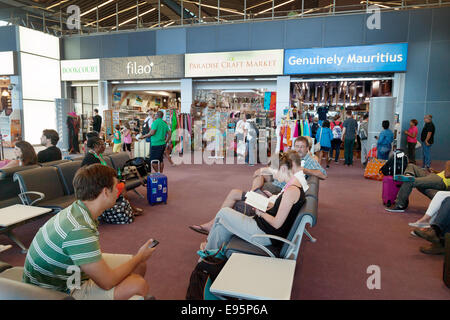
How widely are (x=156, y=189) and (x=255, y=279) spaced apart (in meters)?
3.73

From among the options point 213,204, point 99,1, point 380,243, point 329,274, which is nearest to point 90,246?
point 329,274

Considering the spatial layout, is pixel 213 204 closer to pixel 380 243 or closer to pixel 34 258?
pixel 380 243

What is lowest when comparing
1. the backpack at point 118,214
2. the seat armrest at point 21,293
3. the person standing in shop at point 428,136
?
the backpack at point 118,214

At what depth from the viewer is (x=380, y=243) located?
388cm

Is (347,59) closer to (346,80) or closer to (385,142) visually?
(346,80)

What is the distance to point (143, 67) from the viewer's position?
13.6 m

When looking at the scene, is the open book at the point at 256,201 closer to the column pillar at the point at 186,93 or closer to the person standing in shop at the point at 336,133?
the person standing in shop at the point at 336,133

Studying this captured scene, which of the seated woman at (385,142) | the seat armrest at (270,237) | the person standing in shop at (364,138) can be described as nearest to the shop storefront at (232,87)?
the person standing in shop at (364,138)

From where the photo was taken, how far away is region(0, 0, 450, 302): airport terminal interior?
2.10 meters

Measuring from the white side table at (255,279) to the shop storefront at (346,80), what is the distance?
8.64 metres

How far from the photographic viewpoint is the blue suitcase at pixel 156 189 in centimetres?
528

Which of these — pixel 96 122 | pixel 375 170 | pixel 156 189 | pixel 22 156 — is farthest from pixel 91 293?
pixel 96 122

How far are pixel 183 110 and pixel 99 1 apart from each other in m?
6.90

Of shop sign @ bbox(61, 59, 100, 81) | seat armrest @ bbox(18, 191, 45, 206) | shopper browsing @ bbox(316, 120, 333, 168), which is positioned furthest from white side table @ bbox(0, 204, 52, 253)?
shop sign @ bbox(61, 59, 100, 81)
